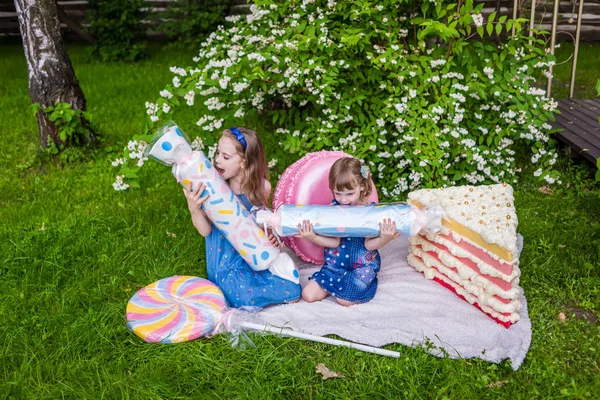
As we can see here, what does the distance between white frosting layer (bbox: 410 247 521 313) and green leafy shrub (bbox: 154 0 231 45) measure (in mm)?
7282

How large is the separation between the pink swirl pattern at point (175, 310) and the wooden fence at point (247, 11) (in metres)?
7.36

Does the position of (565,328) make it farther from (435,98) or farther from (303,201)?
(435,98)

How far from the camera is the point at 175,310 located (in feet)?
10.8

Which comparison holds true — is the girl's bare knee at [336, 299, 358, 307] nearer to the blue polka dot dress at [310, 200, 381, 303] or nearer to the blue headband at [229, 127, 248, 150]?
the blue polka dot dress at [310, 200, 381, 303]

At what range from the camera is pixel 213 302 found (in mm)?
3355

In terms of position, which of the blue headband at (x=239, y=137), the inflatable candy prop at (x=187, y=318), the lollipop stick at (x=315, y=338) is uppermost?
the blue headband at (x=239, y=137)

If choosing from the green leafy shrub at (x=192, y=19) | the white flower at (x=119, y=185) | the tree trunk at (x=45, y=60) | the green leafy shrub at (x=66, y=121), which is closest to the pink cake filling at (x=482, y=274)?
the white flower at (x=119, y=185)

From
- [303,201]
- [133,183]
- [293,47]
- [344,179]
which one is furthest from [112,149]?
[344,179]

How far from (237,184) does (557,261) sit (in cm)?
210

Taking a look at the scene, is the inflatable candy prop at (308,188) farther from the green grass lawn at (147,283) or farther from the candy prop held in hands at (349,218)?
the green grass lawn at (147,283)

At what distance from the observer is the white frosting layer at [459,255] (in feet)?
10.4

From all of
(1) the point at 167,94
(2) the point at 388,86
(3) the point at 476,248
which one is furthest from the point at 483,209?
(1) the point at 167,94

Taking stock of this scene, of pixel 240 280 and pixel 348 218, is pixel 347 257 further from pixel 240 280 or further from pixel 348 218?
pixel 240 280

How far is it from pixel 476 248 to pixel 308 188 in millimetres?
1090
